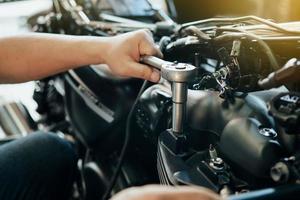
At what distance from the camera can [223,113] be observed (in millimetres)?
652

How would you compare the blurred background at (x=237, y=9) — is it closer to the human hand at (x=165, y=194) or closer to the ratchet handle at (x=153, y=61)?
the ratchet handle at (x=153, y=61)

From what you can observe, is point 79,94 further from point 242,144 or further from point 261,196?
point 261,196

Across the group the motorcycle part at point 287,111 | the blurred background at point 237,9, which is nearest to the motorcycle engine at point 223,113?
the motorcycle part at point 287,111

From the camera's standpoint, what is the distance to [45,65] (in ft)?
3.29

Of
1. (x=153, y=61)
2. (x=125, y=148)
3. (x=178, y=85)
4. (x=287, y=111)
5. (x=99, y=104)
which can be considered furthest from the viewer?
(x=99, y=104)

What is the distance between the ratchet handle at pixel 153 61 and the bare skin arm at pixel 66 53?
0.01 m

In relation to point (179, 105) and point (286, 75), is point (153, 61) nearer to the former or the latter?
point (179, 105)

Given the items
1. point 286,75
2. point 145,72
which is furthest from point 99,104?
point 286,75

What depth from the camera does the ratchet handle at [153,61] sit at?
2.45ft

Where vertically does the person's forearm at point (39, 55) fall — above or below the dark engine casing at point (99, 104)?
above

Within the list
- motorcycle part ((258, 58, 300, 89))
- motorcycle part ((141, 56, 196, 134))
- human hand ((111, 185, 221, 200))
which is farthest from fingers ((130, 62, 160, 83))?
human hand ((111, 185, 221, 200))

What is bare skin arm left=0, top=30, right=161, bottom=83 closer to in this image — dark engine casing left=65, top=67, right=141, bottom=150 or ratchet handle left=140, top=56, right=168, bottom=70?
ratchet handle left=140, top=56, right=168, bottom=70

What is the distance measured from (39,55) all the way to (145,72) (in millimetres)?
292

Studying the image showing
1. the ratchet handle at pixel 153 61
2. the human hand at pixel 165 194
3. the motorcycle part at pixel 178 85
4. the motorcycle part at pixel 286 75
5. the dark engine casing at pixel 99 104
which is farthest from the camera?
the dark engine casing at pixel 99 104
